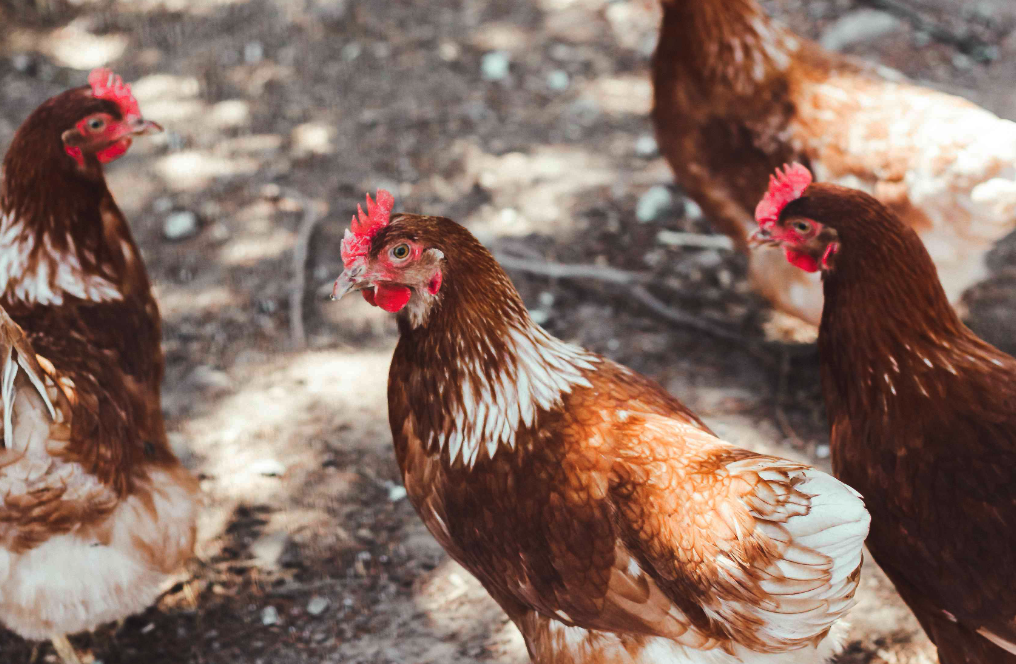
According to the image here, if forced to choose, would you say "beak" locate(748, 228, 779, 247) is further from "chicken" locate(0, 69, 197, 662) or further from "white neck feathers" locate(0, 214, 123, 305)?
"white neck feathers" locate(0, 214, 123, 305)

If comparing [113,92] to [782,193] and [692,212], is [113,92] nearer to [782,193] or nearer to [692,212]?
[782,193]

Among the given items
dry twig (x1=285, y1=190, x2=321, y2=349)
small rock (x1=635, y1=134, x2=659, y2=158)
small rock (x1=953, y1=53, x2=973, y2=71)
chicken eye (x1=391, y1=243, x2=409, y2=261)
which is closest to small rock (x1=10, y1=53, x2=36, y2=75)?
dry twig (x1=285, y1=190, x2=321, y2=349)

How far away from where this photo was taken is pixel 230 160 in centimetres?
423

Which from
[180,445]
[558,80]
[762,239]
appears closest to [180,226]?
[180,445]

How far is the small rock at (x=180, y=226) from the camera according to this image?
3866mm

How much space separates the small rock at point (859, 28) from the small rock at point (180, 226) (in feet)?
11.3

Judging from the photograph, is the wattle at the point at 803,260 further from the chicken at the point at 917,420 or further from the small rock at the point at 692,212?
the small rock at the point at 692,212

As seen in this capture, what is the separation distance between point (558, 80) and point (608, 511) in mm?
3366

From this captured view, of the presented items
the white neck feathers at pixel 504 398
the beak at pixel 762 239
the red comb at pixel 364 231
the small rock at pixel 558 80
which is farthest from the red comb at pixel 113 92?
the small rock at pixel 558 80

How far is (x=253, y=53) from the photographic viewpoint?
4.82 m

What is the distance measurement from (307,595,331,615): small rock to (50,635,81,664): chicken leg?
0.66 m

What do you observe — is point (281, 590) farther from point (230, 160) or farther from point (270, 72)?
point (270, 72)

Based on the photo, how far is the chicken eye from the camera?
1850 millimetres

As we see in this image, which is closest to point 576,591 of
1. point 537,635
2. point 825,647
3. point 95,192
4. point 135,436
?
point 537,635
